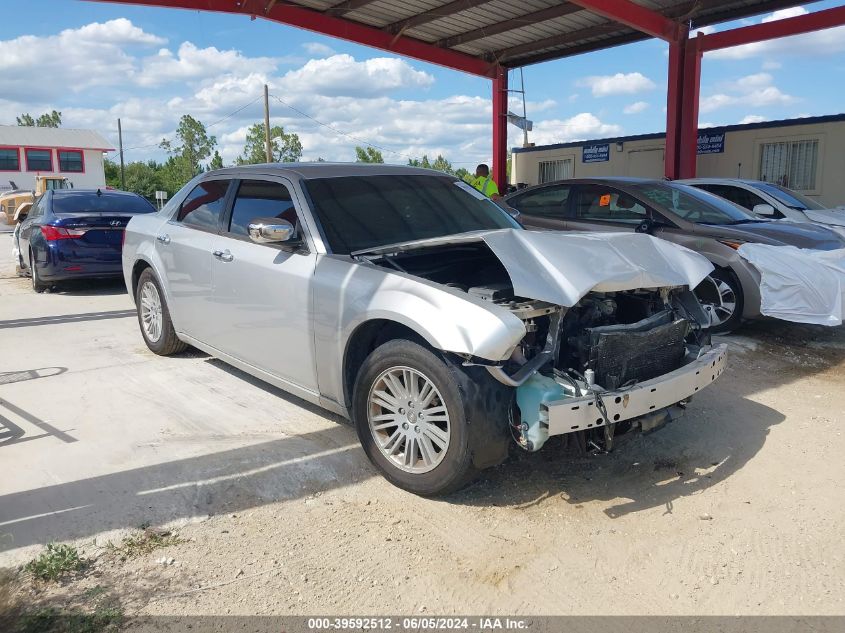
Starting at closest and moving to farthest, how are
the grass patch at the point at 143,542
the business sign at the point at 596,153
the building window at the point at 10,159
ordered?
the grass patch at the point at 143,542 < the business sign at the point at 596,153 < the building window at the point at 10,159

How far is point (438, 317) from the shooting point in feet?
11.0

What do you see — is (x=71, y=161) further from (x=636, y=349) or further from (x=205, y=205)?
(x=636, y=349)

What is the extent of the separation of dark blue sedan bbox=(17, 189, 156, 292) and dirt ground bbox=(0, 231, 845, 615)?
180 inches

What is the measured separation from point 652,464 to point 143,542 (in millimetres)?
2774

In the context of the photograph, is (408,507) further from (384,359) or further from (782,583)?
(782,583)

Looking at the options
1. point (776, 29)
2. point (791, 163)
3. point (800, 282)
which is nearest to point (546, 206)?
point (800, 282)

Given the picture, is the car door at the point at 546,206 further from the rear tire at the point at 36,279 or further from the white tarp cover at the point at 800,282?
the rear tire at the point at 36,279

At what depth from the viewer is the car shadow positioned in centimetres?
372

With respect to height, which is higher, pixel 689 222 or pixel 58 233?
pixel 689 222

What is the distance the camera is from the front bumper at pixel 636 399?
3.21m

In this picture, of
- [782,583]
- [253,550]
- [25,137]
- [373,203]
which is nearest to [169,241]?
[373,203]

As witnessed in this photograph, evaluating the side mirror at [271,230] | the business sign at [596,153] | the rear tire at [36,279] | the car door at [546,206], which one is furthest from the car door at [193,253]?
the business sign at [596,153]

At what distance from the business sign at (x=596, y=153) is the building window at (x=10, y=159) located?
2028 inches

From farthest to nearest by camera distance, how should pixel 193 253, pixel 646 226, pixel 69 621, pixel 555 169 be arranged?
pixel 555 169 < pixel 646 226 < pixel 193 253 < pixel 69 621
